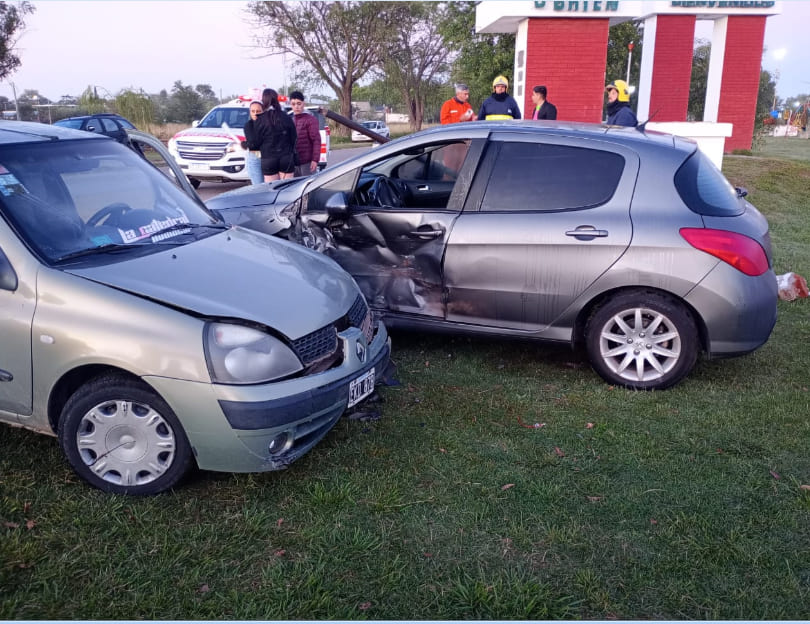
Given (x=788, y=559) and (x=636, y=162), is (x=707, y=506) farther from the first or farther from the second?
(x=636, y=162)

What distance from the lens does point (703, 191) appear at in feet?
15.2

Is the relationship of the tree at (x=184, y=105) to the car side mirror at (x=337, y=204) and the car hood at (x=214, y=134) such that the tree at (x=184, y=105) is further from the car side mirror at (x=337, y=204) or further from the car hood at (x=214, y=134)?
the car side mirror at (x=337, y=204)

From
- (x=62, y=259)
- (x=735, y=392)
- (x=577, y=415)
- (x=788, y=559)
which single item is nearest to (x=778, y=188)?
(x=735, y=392)

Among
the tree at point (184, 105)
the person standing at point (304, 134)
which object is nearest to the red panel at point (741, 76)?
the person standing at point (304, 134)

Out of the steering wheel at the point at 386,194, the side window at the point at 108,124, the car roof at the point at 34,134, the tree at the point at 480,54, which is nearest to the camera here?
the car roof at the point at 34,134

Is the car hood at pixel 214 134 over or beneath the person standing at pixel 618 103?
beneath

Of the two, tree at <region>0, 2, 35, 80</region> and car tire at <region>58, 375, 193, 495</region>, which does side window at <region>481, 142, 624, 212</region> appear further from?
tree at <region>0, 2, 35, 80</region>

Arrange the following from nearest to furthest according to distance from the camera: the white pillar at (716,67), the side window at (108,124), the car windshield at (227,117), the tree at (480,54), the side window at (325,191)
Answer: the side window at (325,191)
the side window at (108,124)
the car windshield at (227,117)
the white pillar at (716,67)
the tree at (480,54)

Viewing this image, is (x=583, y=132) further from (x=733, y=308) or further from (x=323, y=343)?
(x=323, y=343)

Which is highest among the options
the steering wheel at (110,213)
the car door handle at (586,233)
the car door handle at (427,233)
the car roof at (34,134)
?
the car roof at (34,134)

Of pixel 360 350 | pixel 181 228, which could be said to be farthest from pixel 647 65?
pixel 360 350

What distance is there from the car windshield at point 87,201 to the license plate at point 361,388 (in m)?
1.32

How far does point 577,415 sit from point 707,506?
109 cm

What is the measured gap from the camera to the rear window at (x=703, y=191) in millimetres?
4535
